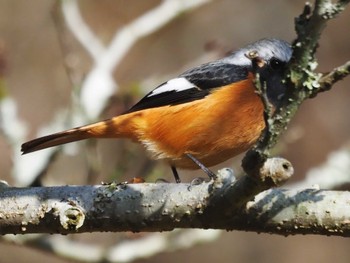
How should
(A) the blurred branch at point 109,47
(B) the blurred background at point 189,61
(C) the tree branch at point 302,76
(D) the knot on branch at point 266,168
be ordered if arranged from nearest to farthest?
(C) the tree branch at point 302,76 → (D) the knot on branch at point 266,168 → (A) the blurred branch at point 109,47 → (B) the blurred background at point 189,61

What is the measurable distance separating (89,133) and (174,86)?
0.59 meters

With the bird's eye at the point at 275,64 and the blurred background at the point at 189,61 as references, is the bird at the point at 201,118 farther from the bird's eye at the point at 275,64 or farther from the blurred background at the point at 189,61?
the blurred background at the point at 189,61

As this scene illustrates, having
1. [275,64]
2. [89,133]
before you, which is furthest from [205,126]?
[89,133]

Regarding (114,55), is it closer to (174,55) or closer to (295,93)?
(295,93)

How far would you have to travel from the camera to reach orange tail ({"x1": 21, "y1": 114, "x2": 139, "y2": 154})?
403 centimetres

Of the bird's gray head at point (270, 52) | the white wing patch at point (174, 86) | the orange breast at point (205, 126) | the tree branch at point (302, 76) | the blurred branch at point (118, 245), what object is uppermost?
the tree branch at point (302, 76)

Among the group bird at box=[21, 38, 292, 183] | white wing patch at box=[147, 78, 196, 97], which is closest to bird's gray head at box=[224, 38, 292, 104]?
bird at box=[21, 38, 292, 183]

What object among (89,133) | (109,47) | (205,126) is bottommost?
(205,126)

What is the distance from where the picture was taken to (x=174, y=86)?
13.9 ft

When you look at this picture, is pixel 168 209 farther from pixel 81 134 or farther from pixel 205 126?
pixel 81 134

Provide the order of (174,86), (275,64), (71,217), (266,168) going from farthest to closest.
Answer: (174,86)
(275,64)
(71,217)
(266,168)

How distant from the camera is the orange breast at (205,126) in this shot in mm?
3998

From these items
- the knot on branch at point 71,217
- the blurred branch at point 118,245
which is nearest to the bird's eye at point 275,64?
the blurred branch at point 118,245

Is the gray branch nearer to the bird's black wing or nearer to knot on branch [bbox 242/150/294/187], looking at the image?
knot on branch [bbox 242/150/294/187]
